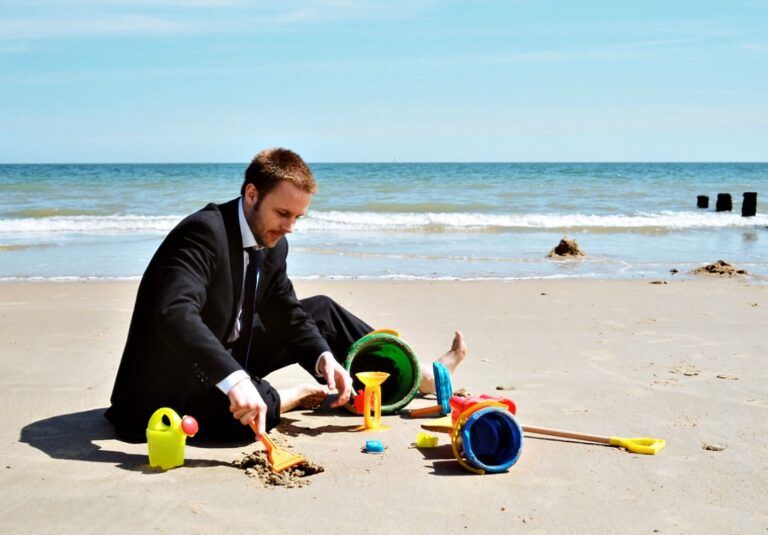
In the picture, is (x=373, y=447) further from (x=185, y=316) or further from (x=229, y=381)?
(x=185, y=316)

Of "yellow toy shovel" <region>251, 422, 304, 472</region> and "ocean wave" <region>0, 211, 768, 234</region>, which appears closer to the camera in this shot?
"yellow toy shovel" <region>251, 422, 304, 472</region>

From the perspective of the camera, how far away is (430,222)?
734 inches

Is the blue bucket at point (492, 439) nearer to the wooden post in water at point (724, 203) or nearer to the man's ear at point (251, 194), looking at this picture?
the man's ear at point (251, 194)

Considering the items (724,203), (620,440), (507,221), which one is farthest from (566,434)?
(724,203)

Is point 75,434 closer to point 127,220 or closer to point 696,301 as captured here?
point 696,301

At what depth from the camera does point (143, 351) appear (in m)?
3.81

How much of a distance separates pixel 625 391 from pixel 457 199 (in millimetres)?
20685

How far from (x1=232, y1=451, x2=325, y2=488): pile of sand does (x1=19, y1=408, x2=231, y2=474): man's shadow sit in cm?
11

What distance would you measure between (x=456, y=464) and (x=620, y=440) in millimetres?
777

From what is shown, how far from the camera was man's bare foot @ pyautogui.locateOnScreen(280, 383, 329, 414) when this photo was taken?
448 centimetres

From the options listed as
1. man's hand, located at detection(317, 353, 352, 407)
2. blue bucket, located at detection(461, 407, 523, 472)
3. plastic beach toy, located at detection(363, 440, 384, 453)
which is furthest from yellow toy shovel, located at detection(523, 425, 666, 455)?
man's hand, located at detection(317, 353, 352, 407)

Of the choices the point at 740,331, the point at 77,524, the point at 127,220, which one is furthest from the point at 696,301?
the point at 127,220

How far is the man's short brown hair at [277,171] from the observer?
12.0 feet

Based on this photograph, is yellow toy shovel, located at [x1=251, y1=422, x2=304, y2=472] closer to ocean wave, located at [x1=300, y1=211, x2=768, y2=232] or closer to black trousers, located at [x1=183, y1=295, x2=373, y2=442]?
black trousers, located at [x1=183, y1=295, x2=373, y2=442]
